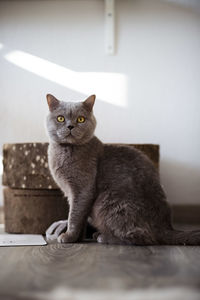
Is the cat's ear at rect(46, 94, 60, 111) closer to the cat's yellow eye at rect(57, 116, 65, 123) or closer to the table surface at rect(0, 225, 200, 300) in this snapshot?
the cat's yellow eye at rect(57, 116, 65, 123)

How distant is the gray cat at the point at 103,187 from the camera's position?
1.55 m

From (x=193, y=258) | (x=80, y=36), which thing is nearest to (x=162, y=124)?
(x=80, y=36)

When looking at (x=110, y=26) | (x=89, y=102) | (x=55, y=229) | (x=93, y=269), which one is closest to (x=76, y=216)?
(x=55, y=229)

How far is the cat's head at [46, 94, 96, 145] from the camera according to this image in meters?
1.61

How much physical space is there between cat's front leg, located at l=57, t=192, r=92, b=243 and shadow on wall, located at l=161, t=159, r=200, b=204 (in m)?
0.90

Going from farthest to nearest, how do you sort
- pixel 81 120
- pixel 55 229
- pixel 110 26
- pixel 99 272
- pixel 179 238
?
pixel 110 26, pixel 55 229, pixel 81 120, pixel 179 238, pixel 99 272

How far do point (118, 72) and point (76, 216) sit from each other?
1.13 meters

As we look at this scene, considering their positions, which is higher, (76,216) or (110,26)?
(110,26)

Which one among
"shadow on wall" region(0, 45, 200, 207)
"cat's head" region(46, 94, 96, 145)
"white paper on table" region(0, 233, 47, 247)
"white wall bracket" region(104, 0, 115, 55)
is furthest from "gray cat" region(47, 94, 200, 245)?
"white wall bracket" region(104, 0, 115, 55)

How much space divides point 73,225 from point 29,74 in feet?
3.83

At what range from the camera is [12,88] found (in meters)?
2.37

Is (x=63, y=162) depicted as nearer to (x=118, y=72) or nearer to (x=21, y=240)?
(x=21, y=240)

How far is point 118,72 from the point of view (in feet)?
7.78

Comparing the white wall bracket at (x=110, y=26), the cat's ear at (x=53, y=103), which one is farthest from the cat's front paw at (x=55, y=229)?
the white wall bracket at (x=110, y=26)
